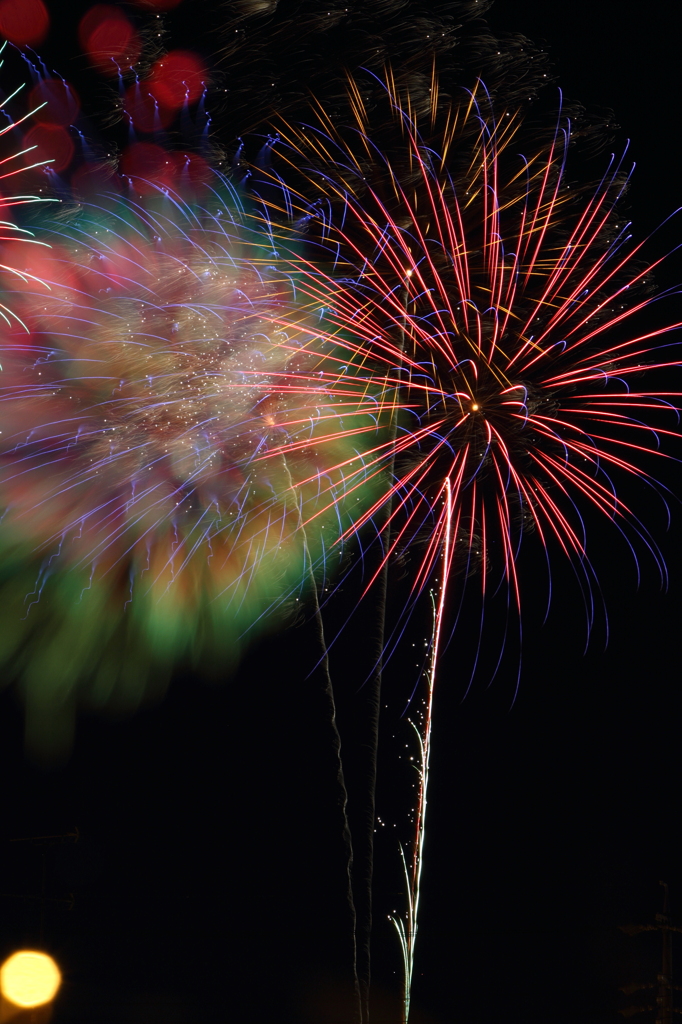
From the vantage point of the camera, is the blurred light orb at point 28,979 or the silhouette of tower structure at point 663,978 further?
the blurred light orb at point 28,979

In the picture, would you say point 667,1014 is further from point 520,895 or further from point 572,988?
point 520,895

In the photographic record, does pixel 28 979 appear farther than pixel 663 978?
Yes

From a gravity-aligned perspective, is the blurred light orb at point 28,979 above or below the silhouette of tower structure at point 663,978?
below

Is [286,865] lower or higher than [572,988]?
higher

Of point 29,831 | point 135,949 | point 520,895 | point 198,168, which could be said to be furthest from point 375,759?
point 520,895

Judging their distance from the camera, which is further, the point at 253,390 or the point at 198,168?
the point at 253,390

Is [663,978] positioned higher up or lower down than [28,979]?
higher up

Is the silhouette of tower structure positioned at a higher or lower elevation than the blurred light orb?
higher

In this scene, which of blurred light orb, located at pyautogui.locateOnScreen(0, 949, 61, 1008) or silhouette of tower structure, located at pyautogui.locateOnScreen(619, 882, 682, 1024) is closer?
silhouette of tower structure, located at pyautogui.locateOnScreen(619, 882, 682, 1024)
